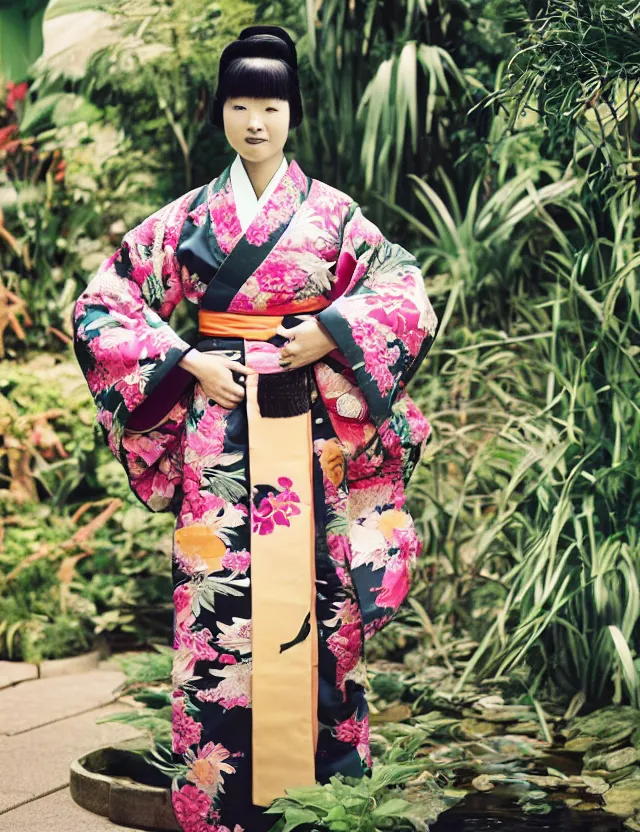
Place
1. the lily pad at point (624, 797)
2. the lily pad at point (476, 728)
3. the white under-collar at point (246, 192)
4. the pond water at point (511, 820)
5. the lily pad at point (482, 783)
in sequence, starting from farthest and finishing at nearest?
the lily pad at point (476, 728)
the lily pad at point (482, 783)
the lily pad at point (624, 797)
the pond water at point (511, 820)
the white under-collar at point (246, 192)

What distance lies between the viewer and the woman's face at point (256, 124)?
2.70 metres

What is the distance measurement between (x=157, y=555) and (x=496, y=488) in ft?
4.81

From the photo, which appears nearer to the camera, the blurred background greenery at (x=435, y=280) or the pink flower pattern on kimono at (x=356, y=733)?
the pink flower pattern on kimono at (x=356, y=733)

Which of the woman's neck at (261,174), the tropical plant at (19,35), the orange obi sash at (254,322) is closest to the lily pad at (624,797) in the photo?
the orange obi sash at (254,322)

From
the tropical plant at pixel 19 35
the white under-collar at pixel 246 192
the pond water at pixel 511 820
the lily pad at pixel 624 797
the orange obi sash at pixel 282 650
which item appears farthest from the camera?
the tropical plant at pixel 19 35

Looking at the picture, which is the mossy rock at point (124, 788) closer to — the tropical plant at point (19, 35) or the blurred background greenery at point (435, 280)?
the blurred background greenery at point (435, 280)

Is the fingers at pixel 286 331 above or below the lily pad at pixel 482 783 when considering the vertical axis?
above

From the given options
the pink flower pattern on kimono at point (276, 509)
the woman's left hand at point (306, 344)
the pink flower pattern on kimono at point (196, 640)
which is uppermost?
the woman's left hand at point (306, 344)

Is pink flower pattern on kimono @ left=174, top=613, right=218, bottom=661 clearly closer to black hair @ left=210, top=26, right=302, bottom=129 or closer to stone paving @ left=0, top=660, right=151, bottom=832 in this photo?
stone paving @ left=0, top=660, right=151, bottom=832

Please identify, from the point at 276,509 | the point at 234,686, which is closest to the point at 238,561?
the point at 276,509

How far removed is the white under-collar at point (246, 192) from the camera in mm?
2703

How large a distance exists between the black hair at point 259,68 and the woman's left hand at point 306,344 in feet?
1.77

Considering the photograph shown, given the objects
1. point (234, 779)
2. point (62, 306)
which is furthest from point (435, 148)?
point (234, 779)

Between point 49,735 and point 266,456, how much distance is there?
161 cm
